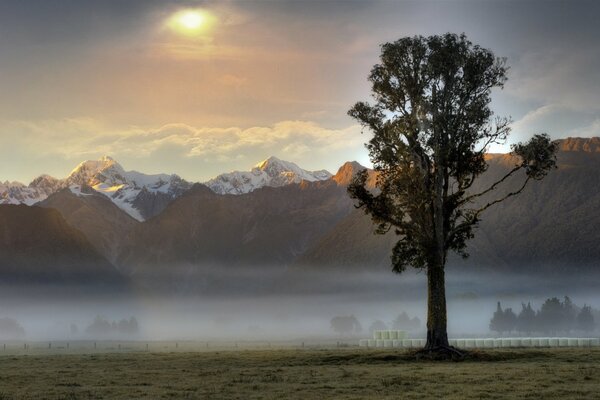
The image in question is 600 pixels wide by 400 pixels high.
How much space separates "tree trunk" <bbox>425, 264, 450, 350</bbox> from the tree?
3.9 inches

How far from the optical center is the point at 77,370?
68188mm

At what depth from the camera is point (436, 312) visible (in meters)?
75.0

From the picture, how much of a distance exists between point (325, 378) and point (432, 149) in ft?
103

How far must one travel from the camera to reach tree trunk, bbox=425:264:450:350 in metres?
74.4

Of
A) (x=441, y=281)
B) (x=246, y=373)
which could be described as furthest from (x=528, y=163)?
(x=246, y=373)

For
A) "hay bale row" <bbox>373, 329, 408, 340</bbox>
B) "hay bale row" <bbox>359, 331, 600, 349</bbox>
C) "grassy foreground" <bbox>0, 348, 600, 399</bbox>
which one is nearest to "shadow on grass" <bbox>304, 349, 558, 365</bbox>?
"grassy foreground" <bbox>0, 348, 600, 399</bbox>

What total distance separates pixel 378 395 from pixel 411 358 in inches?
1086

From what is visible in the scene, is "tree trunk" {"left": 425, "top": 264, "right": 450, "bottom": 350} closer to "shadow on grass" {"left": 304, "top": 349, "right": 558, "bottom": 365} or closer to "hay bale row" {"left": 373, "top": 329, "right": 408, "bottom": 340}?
"shadow on grass" {"left": 304, "top": 349, "right": 558, "bottom": 365}

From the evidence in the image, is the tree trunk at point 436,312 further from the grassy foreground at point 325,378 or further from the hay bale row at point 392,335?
the hay bale row at point 392,335

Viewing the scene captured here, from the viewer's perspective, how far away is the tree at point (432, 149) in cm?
7644

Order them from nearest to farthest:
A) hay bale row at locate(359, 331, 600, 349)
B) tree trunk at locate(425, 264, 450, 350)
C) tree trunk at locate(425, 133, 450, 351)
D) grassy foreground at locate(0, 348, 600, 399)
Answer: grassy foreground at locate(0, 348, 600, 399), tree trunk at locate(425, 264, 450, 350), tree trunk at locate(425, 133, 450, 351), hay bale row at locate(359, 331, 600, 349)

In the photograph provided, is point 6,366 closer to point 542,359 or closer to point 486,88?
point 542,359

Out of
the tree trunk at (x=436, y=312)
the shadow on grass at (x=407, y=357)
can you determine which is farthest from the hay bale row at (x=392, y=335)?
the tree trunk at (x=436, y=312)

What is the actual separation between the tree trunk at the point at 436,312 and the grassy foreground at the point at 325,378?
3219 mm
